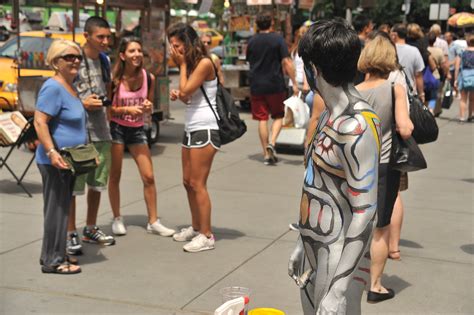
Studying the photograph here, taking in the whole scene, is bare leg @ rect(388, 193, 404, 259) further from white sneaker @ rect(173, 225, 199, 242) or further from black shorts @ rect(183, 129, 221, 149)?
white sneaker @ rect(173, 225, 199, 242)

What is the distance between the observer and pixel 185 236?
22.1 ft

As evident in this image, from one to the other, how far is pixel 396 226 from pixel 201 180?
1.55m

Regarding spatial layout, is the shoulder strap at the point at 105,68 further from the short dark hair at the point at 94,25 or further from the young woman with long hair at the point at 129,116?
the short dark hair at the point at 94,25

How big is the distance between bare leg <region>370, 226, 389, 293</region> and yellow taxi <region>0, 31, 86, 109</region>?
7501mm

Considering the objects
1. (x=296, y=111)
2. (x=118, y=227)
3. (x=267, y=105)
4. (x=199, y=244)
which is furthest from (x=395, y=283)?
(x=296, y=111)

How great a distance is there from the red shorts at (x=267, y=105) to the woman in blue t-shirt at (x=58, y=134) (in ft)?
16.9

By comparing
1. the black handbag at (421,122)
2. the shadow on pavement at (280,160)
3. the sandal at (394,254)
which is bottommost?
the shadow on pavement at (280,160)

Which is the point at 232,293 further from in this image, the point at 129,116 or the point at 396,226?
the point at 129,116

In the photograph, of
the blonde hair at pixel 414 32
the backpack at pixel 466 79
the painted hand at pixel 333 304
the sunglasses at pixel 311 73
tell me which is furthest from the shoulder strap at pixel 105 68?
the backpack at pixel 466 79

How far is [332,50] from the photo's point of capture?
2.94 meters

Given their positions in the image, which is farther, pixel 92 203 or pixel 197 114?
pixel 92 203

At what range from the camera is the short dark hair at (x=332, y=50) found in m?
2.94

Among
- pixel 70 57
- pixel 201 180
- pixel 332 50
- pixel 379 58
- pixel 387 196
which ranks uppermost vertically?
pixel 332 50

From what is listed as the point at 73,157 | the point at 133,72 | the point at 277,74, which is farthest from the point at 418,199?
the point at 73,157
